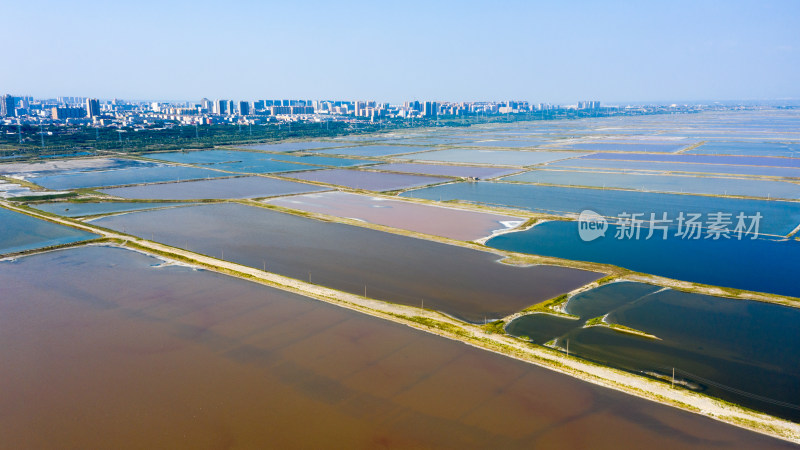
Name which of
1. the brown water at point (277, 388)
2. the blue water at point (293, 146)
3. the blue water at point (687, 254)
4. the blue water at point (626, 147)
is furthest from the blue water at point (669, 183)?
the blue water at point (293, 146)

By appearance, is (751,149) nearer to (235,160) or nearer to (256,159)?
(256,159)

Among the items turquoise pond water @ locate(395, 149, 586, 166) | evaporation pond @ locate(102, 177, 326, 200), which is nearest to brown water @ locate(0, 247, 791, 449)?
evaporation pond @ locate(102, 177, 326, 200)

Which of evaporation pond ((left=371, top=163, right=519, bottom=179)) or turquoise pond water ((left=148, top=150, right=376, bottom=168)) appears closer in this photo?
evaporation pond ((left=371, top=163, right=519, bottom=179))

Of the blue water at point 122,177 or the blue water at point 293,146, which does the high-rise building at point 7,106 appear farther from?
the blue water at point 122,177

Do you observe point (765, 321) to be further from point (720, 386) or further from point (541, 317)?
point (541, 317)

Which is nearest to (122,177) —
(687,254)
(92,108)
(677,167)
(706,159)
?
(687,254)

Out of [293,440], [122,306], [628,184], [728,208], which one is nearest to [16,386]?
[122,306]

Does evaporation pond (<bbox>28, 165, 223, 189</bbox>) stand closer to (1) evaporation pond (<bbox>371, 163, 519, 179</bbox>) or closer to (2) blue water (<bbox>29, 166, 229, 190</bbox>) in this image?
(2) blue water (<bbox>29, 166, 229, 190</bbox>)
